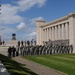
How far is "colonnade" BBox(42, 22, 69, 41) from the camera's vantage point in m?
70.6

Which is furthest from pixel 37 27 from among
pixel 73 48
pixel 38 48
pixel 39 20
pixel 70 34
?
pixel 38 48

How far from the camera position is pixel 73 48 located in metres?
56.6

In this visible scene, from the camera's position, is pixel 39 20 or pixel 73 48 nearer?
pixel 73 48

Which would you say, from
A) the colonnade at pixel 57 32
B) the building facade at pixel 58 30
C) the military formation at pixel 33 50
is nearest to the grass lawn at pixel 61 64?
the military formation at pixel 33 50

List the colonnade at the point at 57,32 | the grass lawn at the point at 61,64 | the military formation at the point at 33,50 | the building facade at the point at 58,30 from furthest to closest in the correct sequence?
the colonnade at the point at 57,32 < the building facade at the point at 58,30 < the military formation at the point at 33,50 < the grass lawn at the point at 61,64

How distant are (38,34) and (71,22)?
3499 centimetres

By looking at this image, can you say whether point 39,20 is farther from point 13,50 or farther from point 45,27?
point 13,50

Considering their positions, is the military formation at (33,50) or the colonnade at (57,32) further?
the colonnade at (57,32)

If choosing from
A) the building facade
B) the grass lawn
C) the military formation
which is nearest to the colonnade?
the building facade

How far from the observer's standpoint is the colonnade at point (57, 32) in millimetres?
70625

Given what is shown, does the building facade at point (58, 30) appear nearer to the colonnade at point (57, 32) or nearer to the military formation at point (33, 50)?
the colonnade at point (57, 32)

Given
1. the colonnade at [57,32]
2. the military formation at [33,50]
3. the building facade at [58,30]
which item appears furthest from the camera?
the colonnade at [57,32]

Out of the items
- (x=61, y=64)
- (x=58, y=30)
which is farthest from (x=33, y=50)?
(x=58, y=30)

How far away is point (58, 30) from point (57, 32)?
6.43 feet
